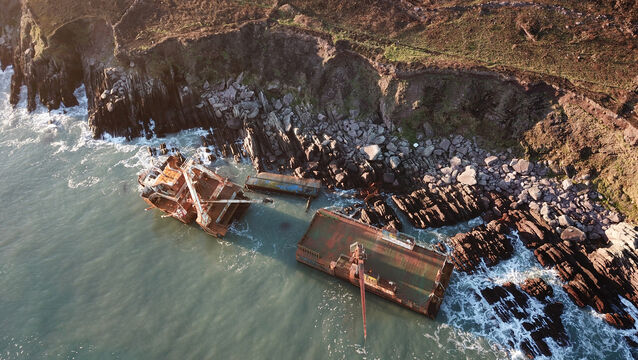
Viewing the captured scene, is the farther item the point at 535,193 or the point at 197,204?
the point at 535,193

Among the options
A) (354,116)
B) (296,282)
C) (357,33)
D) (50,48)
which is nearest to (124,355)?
(296,282)

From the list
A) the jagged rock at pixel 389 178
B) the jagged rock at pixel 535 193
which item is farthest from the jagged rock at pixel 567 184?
the jagged rock at pixel 389 178

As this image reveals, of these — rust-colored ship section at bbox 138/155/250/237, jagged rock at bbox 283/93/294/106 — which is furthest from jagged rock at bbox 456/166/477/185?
rust-colored ship section at bbox 138/155/250/237

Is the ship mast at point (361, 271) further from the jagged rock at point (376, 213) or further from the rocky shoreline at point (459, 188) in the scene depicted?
the rocky shoreline at point (459, 188)

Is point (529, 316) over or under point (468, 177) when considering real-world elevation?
under

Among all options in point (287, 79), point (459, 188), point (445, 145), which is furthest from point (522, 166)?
point (287, 79)

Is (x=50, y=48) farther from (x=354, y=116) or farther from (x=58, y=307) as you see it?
(x=354, y=116)

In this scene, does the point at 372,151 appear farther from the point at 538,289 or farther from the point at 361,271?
the point at 538,289
